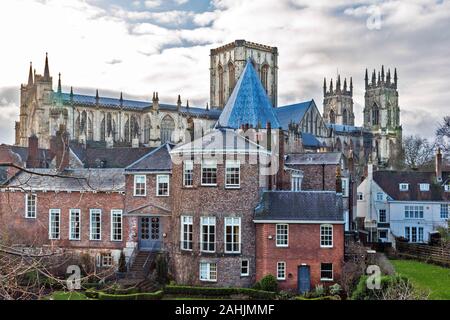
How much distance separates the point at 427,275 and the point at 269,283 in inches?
325

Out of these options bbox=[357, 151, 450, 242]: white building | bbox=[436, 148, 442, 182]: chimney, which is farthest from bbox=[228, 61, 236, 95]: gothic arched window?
bbox=[436, 148, 442, 182]: chimney

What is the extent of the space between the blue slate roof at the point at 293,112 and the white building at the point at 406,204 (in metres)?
27.9

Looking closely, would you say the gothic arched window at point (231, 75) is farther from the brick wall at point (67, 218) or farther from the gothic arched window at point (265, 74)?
the brick wall at point (67, 218)

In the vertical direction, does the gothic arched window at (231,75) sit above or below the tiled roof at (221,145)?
above

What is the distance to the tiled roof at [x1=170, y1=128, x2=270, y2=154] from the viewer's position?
2898 centimetres

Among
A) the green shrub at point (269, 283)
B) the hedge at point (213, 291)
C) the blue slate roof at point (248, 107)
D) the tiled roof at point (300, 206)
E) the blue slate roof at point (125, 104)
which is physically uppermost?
the blue slate roof at point (125, 104)

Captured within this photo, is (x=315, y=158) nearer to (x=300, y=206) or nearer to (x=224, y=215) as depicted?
(x=300, y=206)

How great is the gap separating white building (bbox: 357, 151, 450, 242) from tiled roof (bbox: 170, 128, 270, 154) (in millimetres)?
21510

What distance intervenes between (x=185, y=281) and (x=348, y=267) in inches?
316

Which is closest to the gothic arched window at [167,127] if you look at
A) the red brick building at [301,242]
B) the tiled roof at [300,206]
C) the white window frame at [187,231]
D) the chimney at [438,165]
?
the chimney at [438,165]

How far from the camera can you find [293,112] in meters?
78.6

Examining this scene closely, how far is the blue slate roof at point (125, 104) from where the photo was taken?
81.9m
